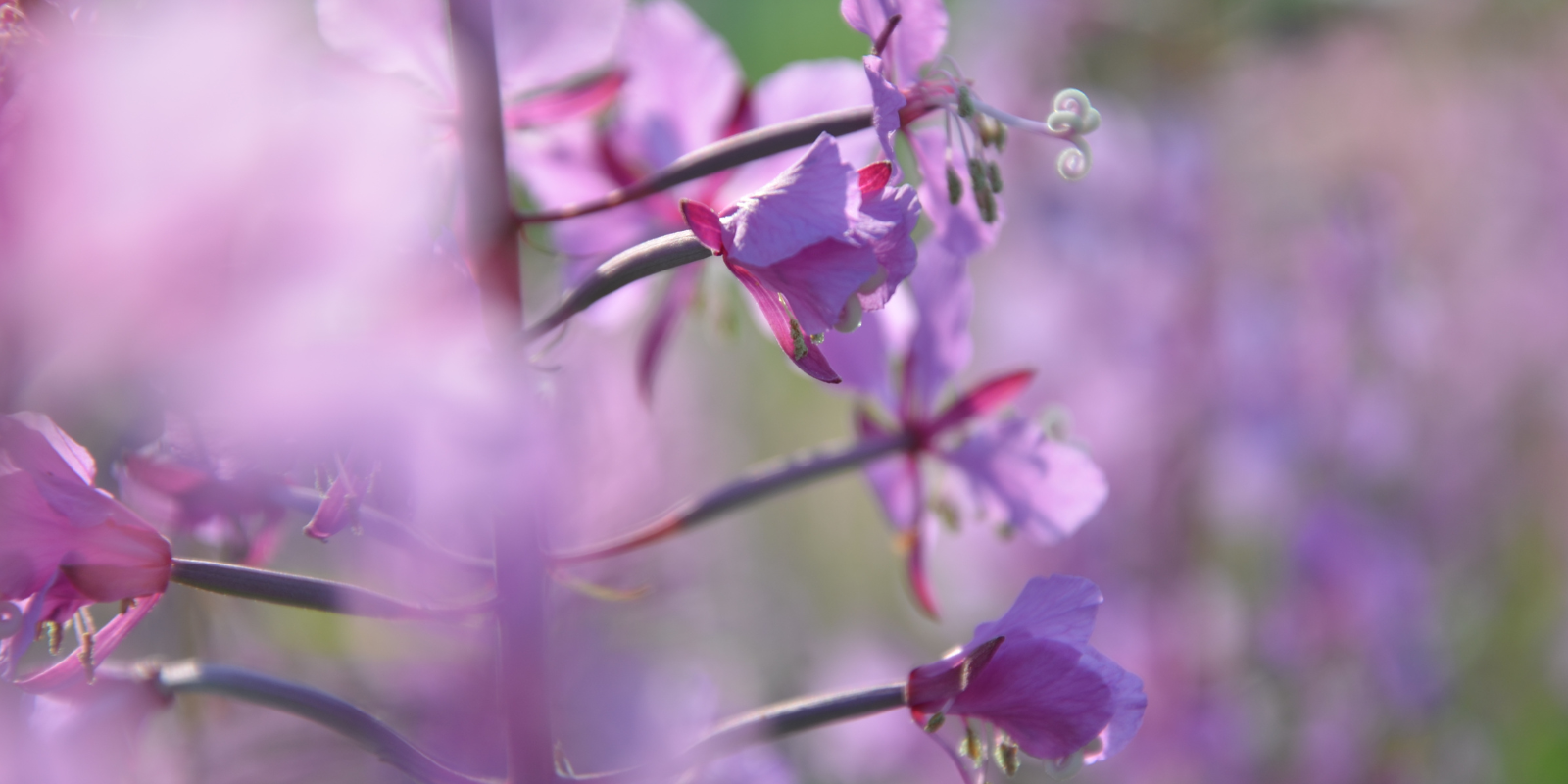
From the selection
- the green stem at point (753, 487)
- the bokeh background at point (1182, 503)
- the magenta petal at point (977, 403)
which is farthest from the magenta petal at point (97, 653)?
the bokeh background at point (1182, 503)

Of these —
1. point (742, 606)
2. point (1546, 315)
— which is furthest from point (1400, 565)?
point (1546, 315)

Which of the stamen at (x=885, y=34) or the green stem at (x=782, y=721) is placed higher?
the stamen at (x=885, y=34)

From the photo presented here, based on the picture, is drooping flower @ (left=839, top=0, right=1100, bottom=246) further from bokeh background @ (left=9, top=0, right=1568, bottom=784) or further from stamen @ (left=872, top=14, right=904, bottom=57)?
bokeh background @ (left=9, top=0, right=1568, bottom=784)

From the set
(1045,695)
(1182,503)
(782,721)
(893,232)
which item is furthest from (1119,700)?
(1182,503)

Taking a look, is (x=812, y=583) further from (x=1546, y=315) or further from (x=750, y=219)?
(x=750, y=219)

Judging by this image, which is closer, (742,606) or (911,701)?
(911,701)

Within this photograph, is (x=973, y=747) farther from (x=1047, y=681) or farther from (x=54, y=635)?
(x=54, y=635)

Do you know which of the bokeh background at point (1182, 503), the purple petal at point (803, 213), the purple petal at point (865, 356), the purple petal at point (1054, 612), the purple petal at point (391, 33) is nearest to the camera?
the purple petal at point (803, 213)

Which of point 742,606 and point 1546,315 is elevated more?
point 1546,315

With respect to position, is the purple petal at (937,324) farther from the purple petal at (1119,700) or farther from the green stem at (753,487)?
the purple petal at (1119,700)
